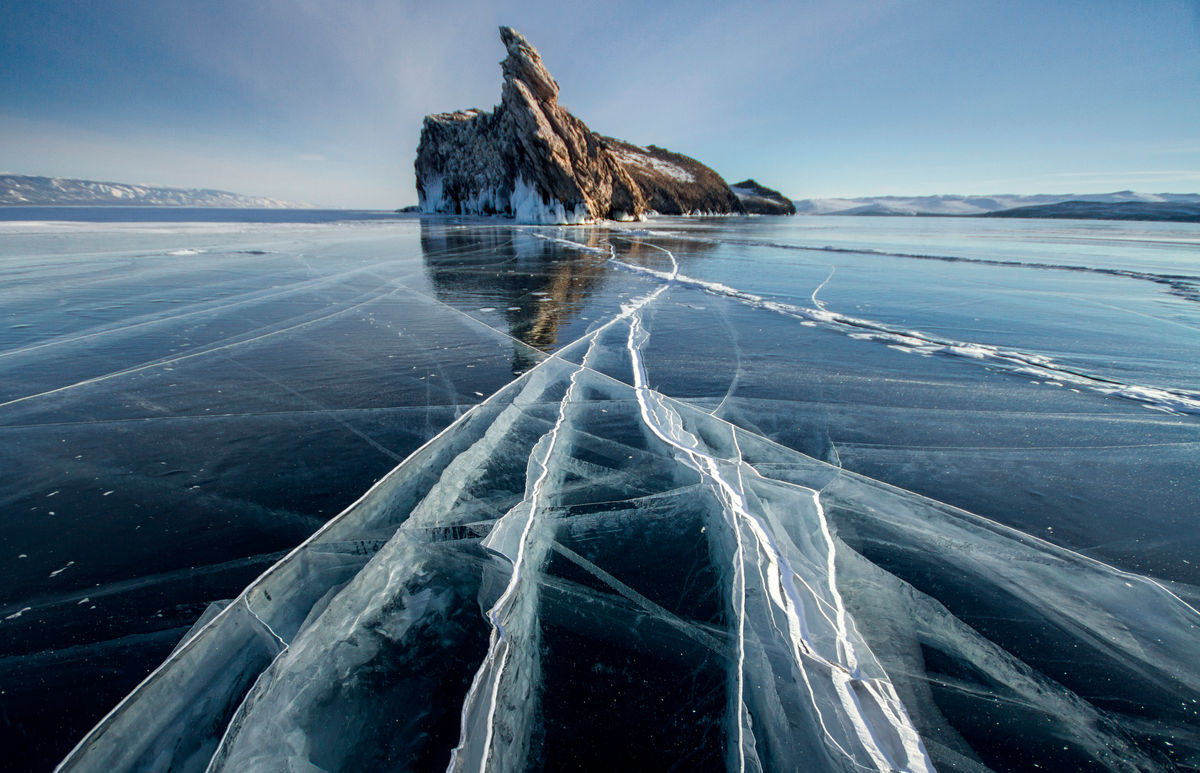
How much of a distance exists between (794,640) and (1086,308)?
29.2ft

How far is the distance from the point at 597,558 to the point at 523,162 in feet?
145

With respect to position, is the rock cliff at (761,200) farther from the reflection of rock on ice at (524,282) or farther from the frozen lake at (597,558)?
the frozen lake at (597,558)

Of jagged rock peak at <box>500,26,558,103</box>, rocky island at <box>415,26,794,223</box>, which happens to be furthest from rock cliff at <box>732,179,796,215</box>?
jagged rock peak at <box>500,26,558,103</box>

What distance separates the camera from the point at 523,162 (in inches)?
1578

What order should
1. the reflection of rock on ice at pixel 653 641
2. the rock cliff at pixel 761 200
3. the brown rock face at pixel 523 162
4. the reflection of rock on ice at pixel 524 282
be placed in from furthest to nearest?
the rock cliff at pixel 761 200 < the brown rock face at pixel 523 162 < the reflection of rock on ice at pixel 524 282 < the reflection of rock on ice at pixel 653 641

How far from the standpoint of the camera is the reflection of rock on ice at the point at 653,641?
3.98 feet

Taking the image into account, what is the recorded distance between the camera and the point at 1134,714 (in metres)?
1.32

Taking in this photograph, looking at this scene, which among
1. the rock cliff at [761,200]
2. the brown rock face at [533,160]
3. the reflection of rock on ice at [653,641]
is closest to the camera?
the reflection of rock on ice at [653,641]

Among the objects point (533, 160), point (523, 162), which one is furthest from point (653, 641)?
point (523, 162)

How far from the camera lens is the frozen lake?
1254 millimetres

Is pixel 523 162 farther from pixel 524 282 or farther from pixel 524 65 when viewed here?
pixel 524 282

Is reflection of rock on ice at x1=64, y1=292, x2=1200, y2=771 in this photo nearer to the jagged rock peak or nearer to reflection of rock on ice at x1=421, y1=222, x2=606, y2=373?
reflection of rock on ice at x1=421, y1=222, x2=606, y2=373

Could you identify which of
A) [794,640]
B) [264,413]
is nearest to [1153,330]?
[794,640]

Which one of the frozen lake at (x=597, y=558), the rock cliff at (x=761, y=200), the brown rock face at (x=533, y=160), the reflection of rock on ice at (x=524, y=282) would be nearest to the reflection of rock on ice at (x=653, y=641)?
the frozen lake at (x=597, y=558)
